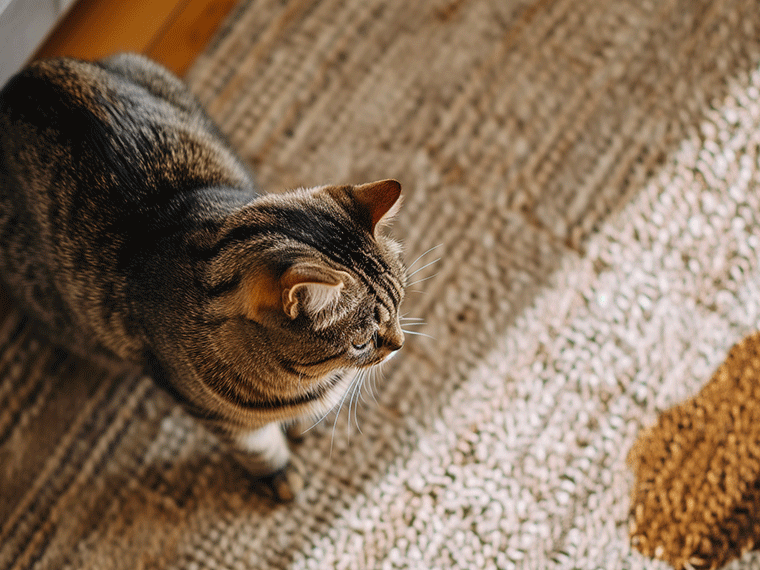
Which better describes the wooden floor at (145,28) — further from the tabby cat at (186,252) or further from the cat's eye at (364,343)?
the cat's eye at (364,343)

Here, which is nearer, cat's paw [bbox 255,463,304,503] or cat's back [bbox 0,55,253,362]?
cat's back [bbox 0,55,253,362]

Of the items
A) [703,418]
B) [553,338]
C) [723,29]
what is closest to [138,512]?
[553,338]

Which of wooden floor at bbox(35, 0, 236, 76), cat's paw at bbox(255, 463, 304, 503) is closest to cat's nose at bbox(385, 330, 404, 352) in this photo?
cat's paw at bbox(255, 463, 304, 503)

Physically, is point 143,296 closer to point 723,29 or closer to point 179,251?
point 179,251

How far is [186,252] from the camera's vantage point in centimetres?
78

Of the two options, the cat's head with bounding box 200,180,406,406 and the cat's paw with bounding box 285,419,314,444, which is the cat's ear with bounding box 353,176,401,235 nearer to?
the cat's head with bounding box 200,180,406,406

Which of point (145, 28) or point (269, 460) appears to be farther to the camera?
point (145, 28)

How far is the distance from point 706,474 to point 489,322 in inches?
18.9

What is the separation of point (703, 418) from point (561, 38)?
2.74 feet

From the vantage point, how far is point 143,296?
0.81m

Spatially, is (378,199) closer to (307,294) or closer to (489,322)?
(307,294)

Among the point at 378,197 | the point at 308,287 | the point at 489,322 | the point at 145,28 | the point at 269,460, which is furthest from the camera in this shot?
the point at 145,28

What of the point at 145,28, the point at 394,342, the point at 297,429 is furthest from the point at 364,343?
the point at 145,28

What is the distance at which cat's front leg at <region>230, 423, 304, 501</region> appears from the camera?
922mm
